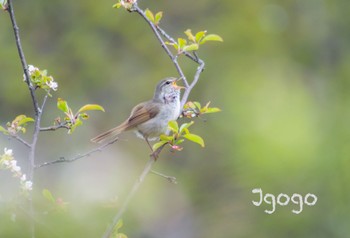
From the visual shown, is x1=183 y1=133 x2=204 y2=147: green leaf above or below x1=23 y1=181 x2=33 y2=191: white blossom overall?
above

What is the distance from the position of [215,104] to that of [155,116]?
4527 millimetres

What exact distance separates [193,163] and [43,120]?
2.06m

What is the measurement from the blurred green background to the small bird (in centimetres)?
94

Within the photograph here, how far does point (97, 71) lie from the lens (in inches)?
393

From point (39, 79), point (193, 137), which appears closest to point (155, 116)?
point (193, 137)

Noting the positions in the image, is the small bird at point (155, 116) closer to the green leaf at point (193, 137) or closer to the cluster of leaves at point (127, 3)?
the cluster of leaves at point (127, 3)

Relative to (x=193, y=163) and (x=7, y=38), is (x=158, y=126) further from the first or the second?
(x=7, y=38)

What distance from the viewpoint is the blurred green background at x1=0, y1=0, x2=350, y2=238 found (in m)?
6.70

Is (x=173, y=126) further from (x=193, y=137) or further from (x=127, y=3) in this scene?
(x=127, y=3)

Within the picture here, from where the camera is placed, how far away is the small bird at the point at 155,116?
480 cm

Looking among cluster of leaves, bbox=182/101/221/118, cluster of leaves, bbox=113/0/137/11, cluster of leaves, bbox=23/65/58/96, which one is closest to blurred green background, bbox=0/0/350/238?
cluster of leaves, bbox=182/101/221/118

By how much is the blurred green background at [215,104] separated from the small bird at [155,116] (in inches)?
36.9

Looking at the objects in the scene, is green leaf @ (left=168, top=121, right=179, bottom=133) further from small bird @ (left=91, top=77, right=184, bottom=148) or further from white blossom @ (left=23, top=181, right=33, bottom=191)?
small bird @ (left=91, top=77, right=184, bottom=148)

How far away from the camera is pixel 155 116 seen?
16.0ft
